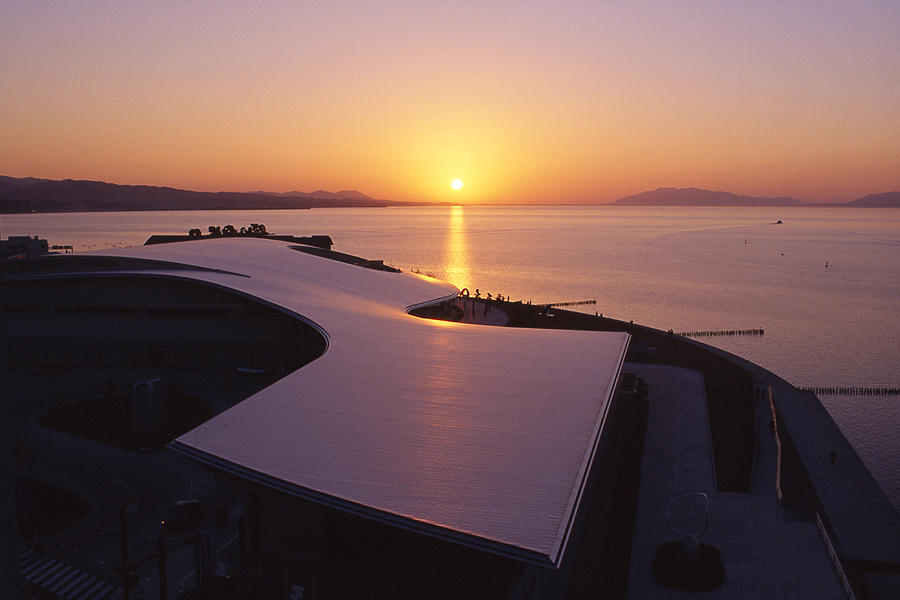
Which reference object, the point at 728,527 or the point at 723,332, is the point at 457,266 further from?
the point at 728,527

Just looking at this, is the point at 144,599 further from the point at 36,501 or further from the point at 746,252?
the point at 746,252

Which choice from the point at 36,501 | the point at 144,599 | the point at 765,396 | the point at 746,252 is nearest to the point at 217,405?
the point at 36,501

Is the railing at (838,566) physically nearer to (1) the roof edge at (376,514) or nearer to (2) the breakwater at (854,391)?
(1) the roof edge at (376,514)

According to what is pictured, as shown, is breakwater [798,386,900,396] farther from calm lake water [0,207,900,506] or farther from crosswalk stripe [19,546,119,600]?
crosswalk stripe [19,546,119,600]

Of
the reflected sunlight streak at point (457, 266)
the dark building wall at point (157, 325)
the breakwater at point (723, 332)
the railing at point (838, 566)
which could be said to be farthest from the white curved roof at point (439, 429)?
the reflected sunlight streak at point (457, 266)

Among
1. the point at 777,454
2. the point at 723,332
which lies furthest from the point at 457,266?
the point at 777,454

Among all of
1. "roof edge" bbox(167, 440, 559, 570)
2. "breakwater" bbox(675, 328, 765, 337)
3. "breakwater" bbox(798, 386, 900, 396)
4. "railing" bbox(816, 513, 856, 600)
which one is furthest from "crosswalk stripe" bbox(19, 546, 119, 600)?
"breakwater" bbox(675, 328, 765, 337)
